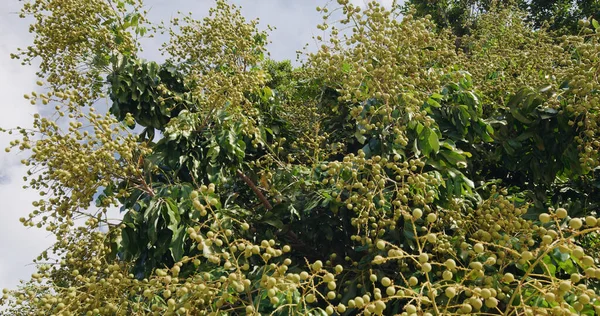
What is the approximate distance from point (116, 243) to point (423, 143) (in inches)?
55.5

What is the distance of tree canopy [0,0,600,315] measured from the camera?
1793 mm

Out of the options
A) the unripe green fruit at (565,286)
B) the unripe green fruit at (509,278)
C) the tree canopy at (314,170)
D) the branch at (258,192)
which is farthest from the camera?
the branch at (258,192)

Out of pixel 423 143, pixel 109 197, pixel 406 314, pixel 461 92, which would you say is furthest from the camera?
pixel 461 92

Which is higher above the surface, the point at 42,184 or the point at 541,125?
the point at 42,184

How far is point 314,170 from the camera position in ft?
8.81

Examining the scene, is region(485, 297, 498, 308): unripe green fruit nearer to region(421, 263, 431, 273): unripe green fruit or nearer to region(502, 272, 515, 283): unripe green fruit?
region(421, 263, 431, 273): unripe green fruit

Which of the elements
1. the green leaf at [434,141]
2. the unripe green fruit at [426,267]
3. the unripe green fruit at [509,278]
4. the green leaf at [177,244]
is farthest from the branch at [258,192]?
the unripe green fruit at [426,267]

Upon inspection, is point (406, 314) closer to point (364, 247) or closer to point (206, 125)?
point (364, 247)

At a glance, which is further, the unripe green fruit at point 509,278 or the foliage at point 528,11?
the foliage at point 528,11

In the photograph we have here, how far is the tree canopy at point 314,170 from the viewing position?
1.79m

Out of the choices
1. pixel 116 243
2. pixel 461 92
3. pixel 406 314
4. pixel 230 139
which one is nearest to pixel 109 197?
pixel 116 243

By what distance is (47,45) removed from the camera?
9.35ft

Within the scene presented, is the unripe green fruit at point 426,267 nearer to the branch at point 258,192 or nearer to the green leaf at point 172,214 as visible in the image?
the green leaf at point 172,214

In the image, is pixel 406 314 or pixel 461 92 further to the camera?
pixel 461 92
